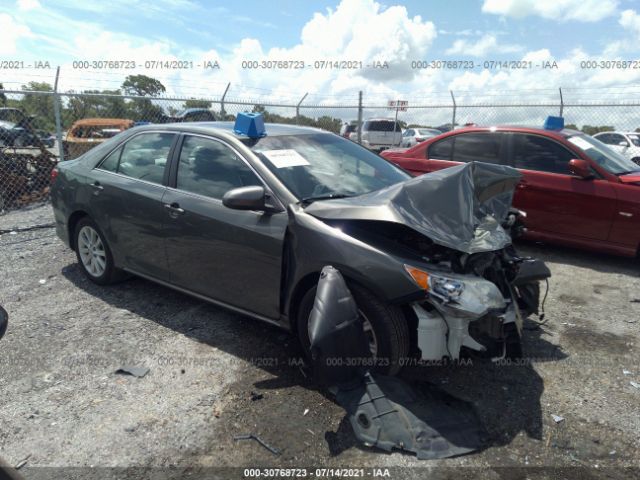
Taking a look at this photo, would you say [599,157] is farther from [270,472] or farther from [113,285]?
[113,285]

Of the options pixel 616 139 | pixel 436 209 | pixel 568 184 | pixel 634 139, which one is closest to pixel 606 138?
pixel 616 139

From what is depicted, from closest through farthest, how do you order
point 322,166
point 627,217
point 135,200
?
point 322,166 < point 135,200 < point 627,217

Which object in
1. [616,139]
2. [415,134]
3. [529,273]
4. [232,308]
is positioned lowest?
[232,308]

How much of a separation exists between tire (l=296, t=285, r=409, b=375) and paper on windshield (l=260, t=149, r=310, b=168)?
110 centimetres

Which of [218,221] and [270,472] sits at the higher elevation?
[218,221]

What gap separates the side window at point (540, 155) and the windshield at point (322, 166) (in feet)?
8.24

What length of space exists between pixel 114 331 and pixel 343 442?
2.22 metres

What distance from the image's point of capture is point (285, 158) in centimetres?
349

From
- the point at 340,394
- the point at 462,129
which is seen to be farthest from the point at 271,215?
the point at 462,129

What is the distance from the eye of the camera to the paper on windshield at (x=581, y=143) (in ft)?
18.6

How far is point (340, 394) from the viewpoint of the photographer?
8.73 ft

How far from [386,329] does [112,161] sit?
10.2 feet

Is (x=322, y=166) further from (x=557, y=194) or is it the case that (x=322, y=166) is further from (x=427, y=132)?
(x=427, y=132)

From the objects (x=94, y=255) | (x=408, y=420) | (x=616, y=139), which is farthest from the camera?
(x=616, y=139)
